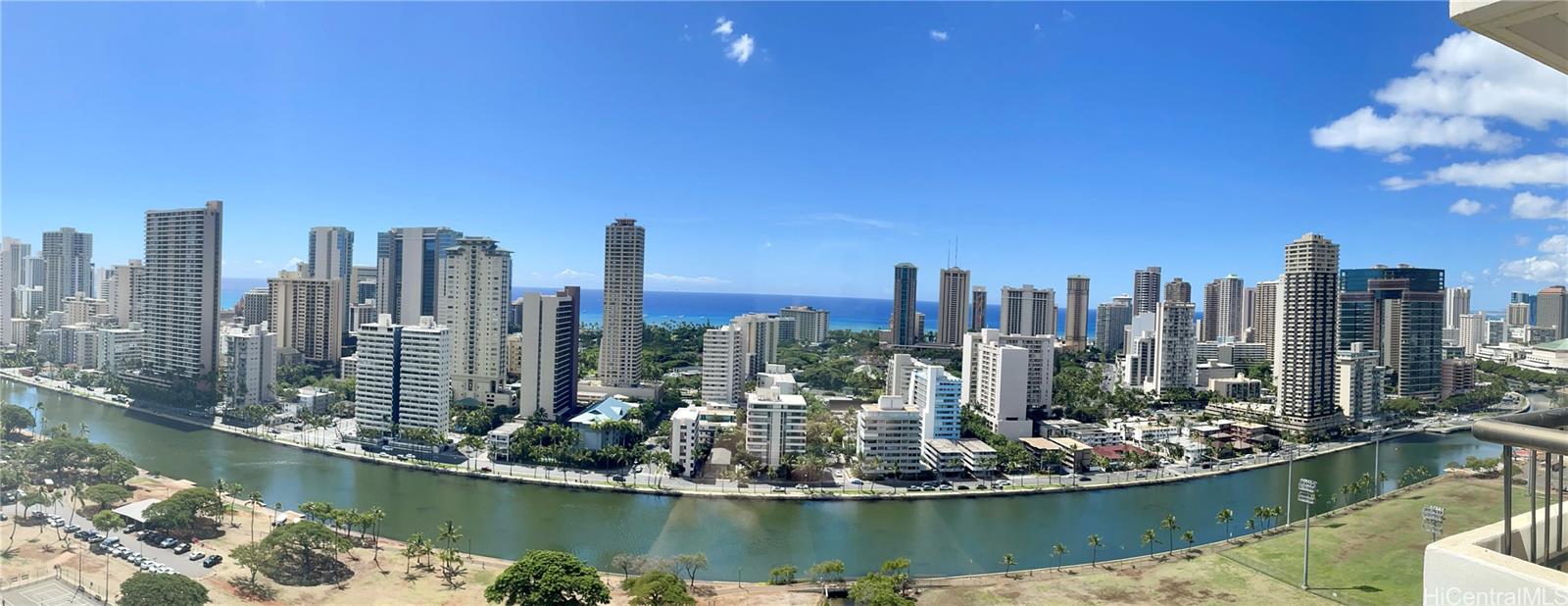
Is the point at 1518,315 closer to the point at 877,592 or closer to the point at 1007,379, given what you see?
the point at 1007,379

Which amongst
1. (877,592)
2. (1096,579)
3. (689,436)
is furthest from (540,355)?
(1096,579)

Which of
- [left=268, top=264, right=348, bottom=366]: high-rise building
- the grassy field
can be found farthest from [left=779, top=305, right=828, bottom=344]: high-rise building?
the grassy field

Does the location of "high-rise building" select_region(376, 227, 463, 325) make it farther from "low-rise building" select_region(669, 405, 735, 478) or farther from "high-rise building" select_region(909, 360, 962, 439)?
"high-rise building" select_region(909, 360, 962, 439)

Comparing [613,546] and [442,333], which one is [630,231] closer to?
[442,333]

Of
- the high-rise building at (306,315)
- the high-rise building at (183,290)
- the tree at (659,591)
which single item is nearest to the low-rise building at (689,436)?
the tree at (659,591)

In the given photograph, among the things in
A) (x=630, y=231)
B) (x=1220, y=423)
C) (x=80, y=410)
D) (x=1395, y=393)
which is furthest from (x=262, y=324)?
(x=1395, y=393)

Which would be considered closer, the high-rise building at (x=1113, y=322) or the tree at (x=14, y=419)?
the tree at (x=14, y=419)

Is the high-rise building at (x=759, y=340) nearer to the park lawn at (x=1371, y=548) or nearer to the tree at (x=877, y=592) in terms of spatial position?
the tree at (x=877, y=592)
